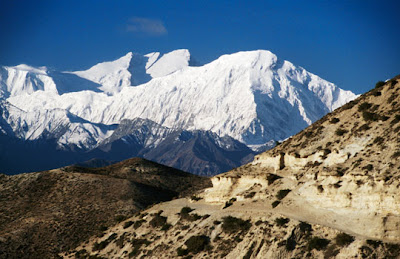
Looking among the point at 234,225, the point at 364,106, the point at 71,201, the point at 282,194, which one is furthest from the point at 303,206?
the point at 71,201

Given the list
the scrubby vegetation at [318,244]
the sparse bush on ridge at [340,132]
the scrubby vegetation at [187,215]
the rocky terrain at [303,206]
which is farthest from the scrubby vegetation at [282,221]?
the sparse bush on ridge at [340,132]

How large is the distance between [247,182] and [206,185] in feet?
215

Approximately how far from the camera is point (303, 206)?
67.8 metres

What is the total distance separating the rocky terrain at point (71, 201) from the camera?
96.6 metres

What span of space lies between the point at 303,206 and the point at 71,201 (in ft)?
210

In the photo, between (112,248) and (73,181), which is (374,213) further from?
(73,181)

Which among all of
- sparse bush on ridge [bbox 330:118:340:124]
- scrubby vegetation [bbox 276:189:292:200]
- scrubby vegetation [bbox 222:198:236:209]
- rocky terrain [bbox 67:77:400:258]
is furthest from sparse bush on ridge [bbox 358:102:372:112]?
scrubby vegetation [bbox 222:198:236:209]

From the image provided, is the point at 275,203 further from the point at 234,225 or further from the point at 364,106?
the point at 364,106

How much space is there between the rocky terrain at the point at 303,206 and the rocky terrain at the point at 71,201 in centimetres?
884

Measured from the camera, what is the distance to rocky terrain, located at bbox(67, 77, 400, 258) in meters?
58.1

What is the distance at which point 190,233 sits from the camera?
7519 centimetres

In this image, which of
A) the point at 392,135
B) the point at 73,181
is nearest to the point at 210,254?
the point at 392,135

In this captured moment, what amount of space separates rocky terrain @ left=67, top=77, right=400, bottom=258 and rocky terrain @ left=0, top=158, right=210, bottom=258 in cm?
884

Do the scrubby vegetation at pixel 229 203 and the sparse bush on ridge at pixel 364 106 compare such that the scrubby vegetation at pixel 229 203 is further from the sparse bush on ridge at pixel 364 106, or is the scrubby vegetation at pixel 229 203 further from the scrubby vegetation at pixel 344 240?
the scrubby vegetation at pixel 344 240
